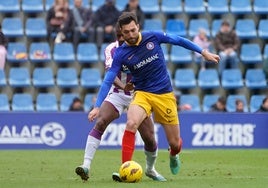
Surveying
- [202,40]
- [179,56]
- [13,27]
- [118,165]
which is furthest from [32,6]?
[118,165]

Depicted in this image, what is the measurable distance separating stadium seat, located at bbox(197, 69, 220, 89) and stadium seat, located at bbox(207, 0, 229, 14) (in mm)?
2050

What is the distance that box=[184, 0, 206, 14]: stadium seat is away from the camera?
83.3 ft

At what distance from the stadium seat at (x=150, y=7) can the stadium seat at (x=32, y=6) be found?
2.83m

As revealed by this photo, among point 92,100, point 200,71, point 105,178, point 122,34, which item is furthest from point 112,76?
point 200,71

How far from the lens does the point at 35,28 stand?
2430 centimetres

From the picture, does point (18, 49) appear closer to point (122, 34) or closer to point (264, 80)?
point (264, 80)

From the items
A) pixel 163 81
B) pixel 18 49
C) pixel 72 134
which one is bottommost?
pixel 72 134

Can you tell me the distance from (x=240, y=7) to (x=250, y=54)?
1.55 meters

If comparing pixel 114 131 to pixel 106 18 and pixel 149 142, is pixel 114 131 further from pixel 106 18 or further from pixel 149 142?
pixel 149 142

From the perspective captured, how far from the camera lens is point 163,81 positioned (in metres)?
12.0

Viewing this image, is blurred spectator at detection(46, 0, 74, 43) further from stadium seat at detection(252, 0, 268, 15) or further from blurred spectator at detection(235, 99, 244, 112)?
stadium seat at detection(252, 0, 268, 15)

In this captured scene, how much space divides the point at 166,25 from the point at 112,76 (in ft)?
43.8

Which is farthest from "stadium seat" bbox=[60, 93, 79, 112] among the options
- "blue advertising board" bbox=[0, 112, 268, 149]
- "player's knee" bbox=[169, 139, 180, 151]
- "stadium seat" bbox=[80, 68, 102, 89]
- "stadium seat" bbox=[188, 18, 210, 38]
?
"player's knee" bbox=[169, 139, 180, 151]

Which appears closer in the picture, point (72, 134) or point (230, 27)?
point (72, 134)
